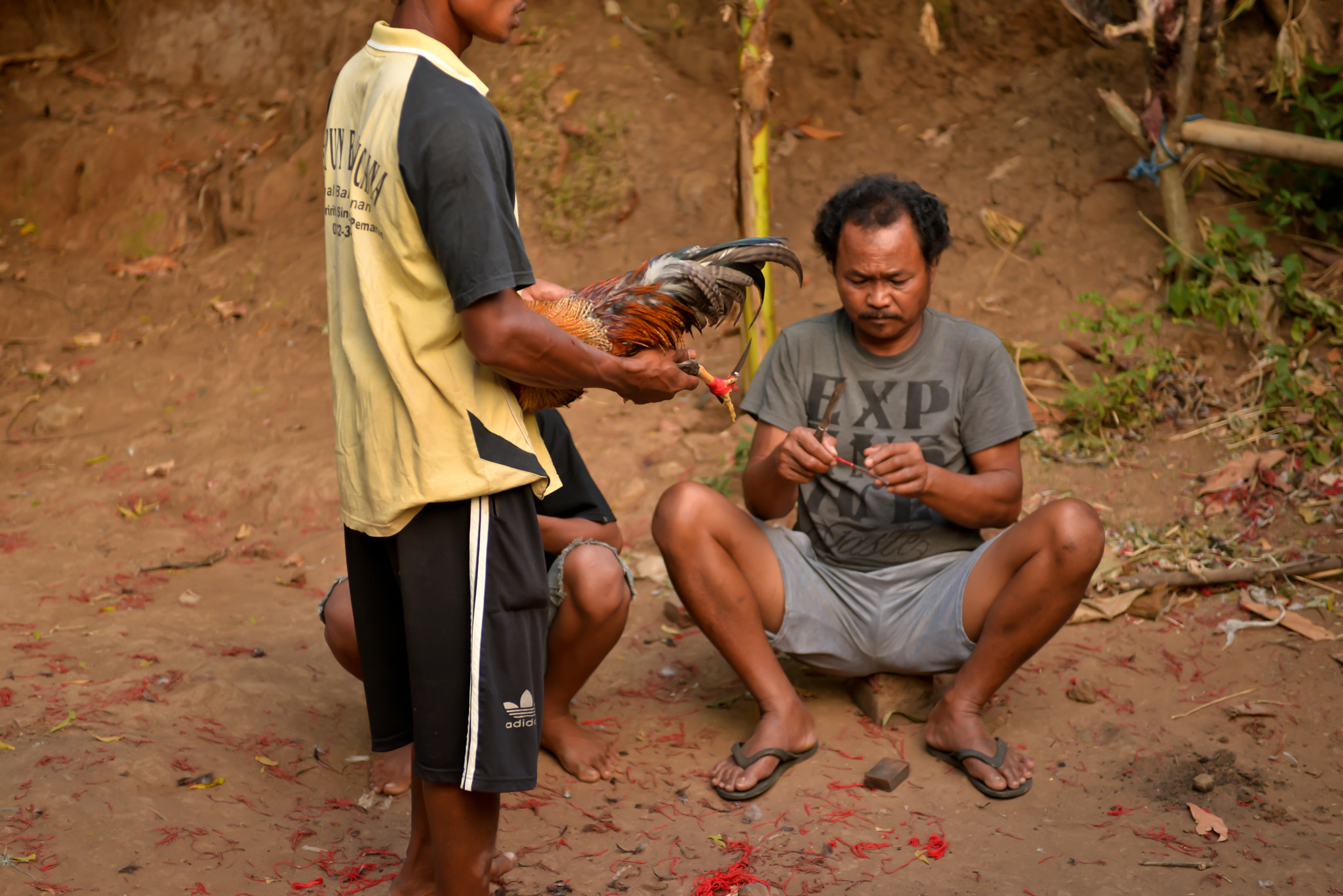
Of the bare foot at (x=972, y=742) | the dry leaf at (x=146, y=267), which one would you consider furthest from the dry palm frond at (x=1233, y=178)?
the dry leaf at (x=146, y=267)

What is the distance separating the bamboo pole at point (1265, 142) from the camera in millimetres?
4539

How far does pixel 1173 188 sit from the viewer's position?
4.98 meters

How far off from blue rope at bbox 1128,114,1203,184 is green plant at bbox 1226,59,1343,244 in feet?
1.40

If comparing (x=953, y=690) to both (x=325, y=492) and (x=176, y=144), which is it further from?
(x=176, y=144)

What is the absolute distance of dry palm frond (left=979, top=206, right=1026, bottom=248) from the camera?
5570 millimetres

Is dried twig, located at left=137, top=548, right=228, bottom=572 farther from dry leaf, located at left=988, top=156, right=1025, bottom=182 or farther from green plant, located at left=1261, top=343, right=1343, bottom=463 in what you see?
green plant, located at left=1261, top=343, right=1343, bottom=463

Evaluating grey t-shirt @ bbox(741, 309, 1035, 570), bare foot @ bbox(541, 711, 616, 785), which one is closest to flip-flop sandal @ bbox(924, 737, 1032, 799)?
grey t-shirt @ bbox(741, 309, 1035, 570)

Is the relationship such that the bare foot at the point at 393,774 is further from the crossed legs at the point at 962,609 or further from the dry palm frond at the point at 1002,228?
the dry palm frond at the point at 1002,228

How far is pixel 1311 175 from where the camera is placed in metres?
4.95

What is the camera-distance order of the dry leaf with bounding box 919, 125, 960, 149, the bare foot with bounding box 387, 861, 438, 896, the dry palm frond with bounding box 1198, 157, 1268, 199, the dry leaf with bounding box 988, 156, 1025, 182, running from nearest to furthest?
the bare foot with bounding box 387, 861, 438, 896 → the dry palm frond with bounding box 1198, 157, 1268, 199 → the dry leaf with bounding box 988, 156, 1025, 182 → the dry leaf with bounding box 919, 125, 960, 149

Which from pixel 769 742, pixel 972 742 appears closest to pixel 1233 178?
pixel 972 742

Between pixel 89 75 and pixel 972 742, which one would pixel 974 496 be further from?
pixel 89 75

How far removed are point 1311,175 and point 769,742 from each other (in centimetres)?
401

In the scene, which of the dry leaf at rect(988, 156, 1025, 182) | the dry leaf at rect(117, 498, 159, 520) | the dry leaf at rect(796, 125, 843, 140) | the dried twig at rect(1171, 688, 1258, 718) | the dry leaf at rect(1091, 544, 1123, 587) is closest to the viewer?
the dried twig at rect(1171, 688, 1258, 718)
